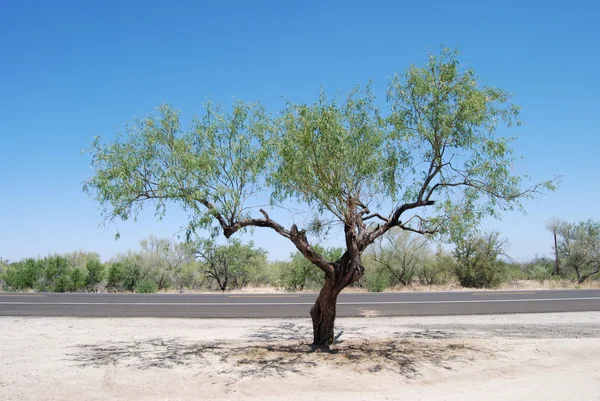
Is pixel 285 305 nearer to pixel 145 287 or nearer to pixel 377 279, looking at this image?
pixel 377 279

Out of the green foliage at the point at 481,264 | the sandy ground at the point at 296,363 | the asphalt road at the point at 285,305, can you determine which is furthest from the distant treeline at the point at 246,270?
the sandy ground at the point at 296,363

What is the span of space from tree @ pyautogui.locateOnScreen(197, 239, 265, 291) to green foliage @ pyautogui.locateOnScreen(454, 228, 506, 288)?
49.5ft

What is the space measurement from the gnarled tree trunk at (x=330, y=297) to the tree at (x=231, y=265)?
2300 cm

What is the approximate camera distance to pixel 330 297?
12539 millimetres

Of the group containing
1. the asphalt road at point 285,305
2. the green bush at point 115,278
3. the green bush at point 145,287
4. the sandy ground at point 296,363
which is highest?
the green bush at point 115,278

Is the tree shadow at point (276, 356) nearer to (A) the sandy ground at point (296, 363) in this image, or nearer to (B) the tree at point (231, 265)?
(A) the sandy ground at point (296, 363)

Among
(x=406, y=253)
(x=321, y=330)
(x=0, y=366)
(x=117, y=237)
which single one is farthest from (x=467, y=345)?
(x=406, y=253)

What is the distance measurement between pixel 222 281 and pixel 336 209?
28928mm

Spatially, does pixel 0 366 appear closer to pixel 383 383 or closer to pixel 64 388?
pixel 64 388

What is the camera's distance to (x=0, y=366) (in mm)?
11375

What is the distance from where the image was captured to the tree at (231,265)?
36.7 meters

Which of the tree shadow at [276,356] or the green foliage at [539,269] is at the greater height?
the green foliage at [539,269]

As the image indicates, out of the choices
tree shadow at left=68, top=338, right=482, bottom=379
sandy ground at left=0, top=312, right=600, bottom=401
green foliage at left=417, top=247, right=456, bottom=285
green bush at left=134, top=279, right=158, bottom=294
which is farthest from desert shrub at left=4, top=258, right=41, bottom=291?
green foliage at left=417, top=247, right=456, bottom=285

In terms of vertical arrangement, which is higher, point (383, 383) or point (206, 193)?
point (206, 193)
